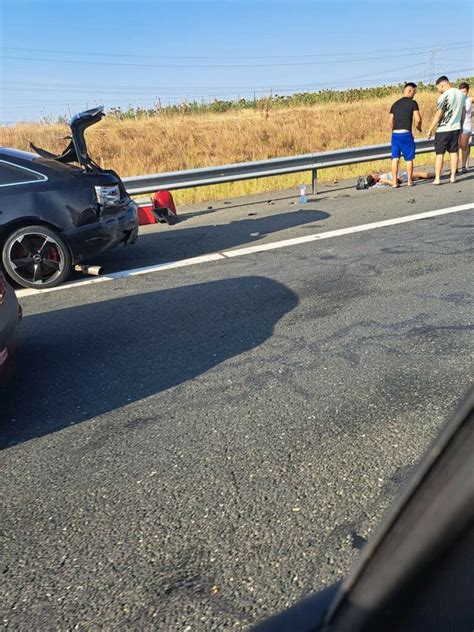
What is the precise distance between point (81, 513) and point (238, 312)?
2.61 meters

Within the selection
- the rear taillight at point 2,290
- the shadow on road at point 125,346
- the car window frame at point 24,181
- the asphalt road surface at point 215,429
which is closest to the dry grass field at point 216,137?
the car window frame at point 24,181

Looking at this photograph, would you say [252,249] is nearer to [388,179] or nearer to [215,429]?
[215,429]

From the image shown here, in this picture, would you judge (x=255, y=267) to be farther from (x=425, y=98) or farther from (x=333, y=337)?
(x=425, y=98)

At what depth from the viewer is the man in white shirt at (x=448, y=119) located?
10.2m

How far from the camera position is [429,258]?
5910 mm

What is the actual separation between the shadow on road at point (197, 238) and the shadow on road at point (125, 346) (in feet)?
5.20

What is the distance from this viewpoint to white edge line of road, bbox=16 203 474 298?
20.2ft

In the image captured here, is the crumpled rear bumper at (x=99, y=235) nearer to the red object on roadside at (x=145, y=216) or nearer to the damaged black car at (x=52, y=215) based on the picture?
the damaged black car at (x=52, y=215)

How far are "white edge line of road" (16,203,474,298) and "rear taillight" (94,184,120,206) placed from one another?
810 mm

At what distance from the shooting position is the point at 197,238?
7961mm

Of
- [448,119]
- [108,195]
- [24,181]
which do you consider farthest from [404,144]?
[24,181]

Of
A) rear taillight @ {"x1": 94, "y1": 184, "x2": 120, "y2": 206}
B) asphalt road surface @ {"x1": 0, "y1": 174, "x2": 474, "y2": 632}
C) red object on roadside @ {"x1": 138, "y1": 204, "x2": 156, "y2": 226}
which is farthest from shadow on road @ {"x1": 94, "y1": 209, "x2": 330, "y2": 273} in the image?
asphalt road surface @ {"x1": 0, "y1": 174, "x2": 474, "y2": 632}

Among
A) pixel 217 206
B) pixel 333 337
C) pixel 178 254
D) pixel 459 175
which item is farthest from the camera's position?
pixel 459 175

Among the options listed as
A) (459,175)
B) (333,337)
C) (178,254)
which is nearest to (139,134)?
(459,175)
